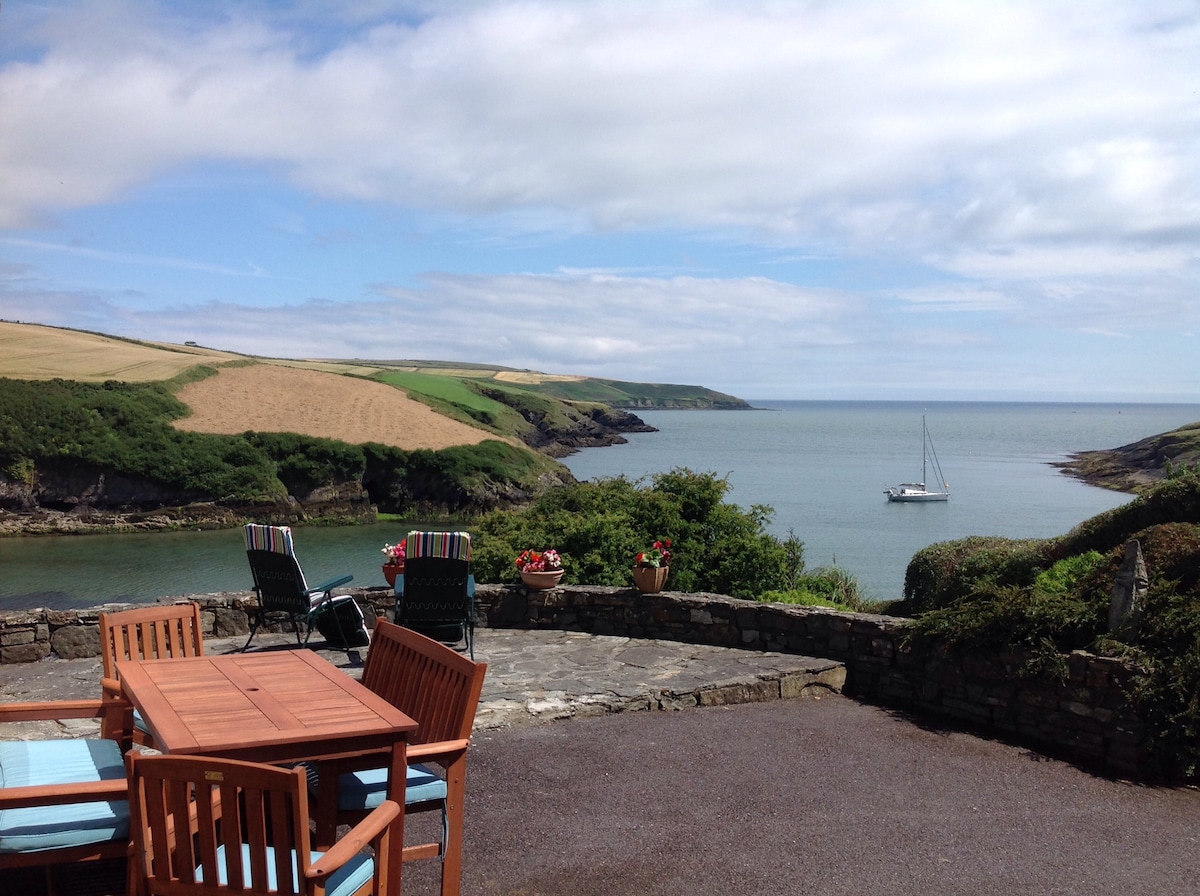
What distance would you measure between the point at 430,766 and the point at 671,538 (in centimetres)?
670

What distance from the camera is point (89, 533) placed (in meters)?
35.8

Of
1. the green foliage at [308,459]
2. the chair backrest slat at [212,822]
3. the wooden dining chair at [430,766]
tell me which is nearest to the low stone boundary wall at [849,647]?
the wooden dining chair at [430,766]

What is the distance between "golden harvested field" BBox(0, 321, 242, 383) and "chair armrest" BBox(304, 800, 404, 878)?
5100cm

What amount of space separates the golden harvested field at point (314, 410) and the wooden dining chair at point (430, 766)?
43.3 meters

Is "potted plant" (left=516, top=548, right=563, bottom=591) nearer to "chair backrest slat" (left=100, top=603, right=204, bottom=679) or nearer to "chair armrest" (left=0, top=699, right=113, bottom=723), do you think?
"chair backrest slat" (left=100, top=603, right=204, bottom=679)

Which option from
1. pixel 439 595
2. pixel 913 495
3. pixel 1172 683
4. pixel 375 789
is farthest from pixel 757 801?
pixel 913 495

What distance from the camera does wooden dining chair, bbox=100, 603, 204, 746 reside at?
4324 mm

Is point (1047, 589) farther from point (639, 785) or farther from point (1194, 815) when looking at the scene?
point (639, 785)

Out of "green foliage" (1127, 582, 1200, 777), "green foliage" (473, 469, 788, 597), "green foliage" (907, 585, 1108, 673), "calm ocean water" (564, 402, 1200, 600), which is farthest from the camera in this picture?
"calm ocean water" (564, 402, 1200, 600)

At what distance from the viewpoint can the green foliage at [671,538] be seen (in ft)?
33.5

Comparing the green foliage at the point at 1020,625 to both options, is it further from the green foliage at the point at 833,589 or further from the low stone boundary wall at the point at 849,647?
the green foliage at the point at 833,589

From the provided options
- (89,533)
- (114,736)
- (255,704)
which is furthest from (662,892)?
(89,533)

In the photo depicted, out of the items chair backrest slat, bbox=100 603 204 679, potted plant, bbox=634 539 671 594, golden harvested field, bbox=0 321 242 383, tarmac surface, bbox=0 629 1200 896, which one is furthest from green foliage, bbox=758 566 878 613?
golden harvested field, bbox=0 321 242 383

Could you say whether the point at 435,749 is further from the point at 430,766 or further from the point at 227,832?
the point at 227,832
